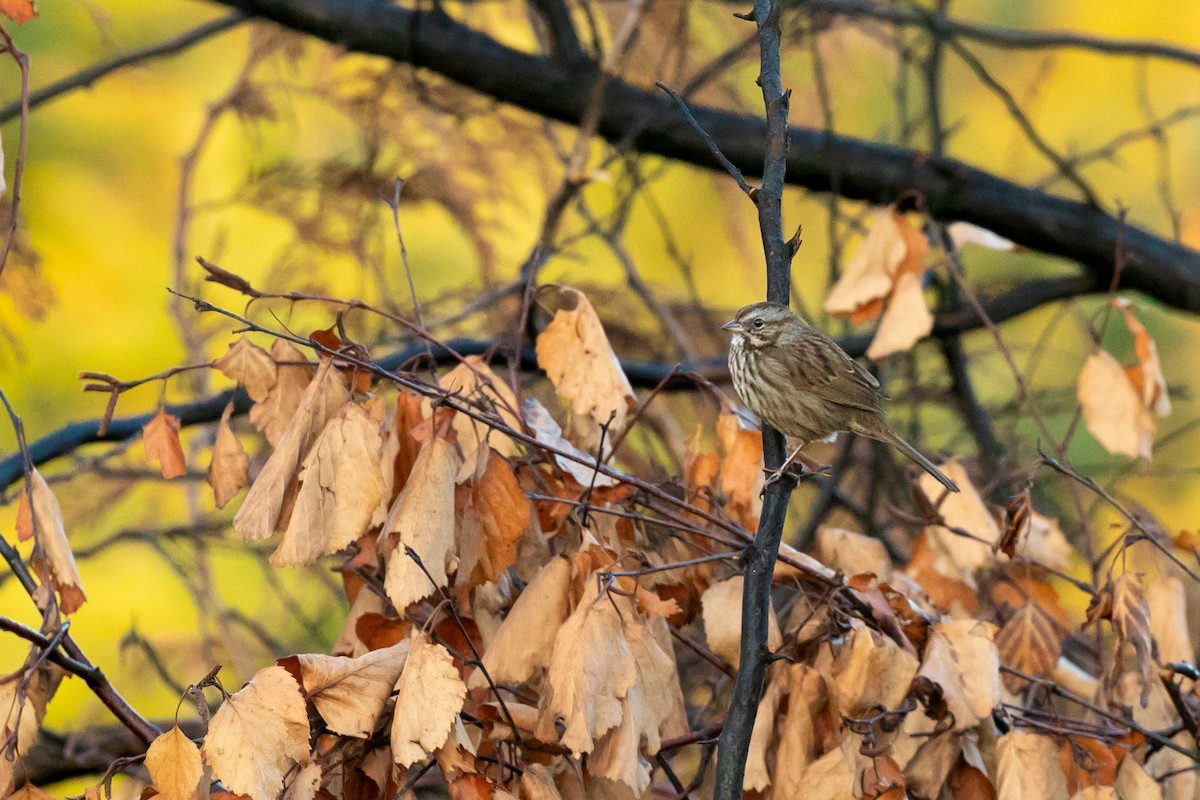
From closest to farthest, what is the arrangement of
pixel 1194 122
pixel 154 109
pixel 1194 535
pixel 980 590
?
1. pixel 1194 535
2. pixel 980 590
3. pixel 154 109
4. pixel 1194 122

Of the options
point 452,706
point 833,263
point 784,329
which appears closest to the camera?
point 452,706

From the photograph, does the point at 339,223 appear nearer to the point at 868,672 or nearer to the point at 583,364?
the point at 583,364

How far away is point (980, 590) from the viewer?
4.36m

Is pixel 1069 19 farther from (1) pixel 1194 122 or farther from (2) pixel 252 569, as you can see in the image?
(2) pixel 252 569

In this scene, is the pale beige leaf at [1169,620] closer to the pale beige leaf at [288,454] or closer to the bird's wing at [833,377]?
the bird's wing at [833,377]

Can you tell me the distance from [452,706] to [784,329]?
1622 mm

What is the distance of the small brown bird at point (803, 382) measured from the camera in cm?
338

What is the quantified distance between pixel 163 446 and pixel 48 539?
1.03 feet

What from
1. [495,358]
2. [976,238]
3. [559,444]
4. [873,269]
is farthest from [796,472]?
[495,358]

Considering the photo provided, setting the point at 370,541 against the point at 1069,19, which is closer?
the point at 370,541

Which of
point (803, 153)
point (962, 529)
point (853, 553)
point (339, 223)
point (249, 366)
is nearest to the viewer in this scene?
point (249, 366)

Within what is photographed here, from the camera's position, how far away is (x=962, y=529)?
332 centimetres

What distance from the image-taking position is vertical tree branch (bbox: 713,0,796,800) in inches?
88.4

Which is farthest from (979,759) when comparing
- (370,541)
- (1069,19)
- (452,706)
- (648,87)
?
(1069,19)
